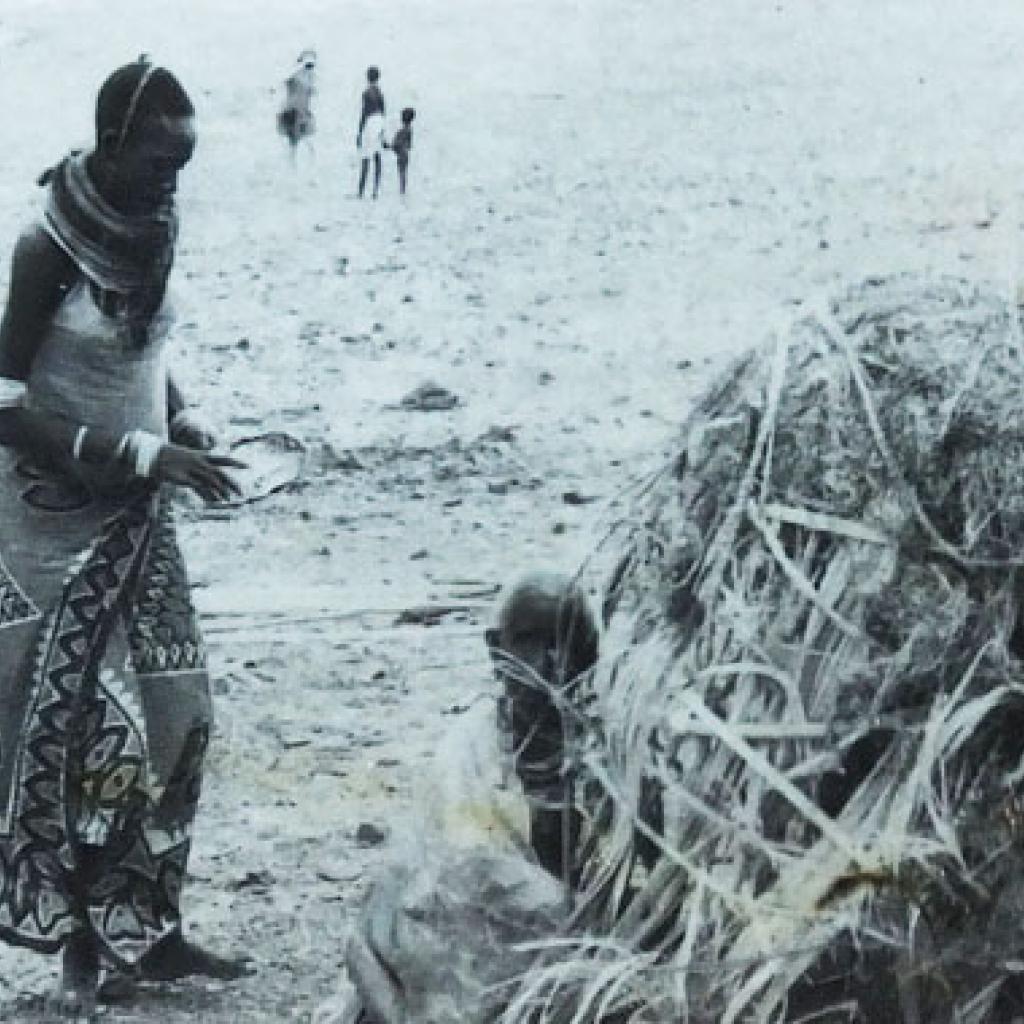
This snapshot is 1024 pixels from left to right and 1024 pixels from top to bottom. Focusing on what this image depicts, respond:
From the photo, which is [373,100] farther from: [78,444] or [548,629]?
[548,629]

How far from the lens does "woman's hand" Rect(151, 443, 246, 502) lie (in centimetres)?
306

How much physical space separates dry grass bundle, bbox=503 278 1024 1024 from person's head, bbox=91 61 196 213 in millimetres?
1069

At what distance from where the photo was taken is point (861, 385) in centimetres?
219

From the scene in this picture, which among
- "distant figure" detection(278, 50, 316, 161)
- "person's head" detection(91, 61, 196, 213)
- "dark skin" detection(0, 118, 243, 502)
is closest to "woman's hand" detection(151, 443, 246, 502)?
"dark skin" detection(0, 118, 243, 502)

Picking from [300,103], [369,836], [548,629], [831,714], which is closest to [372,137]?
[300,103]

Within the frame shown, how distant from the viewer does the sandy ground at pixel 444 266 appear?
3.63 metres

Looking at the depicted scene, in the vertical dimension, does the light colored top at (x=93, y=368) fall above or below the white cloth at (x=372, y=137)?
below

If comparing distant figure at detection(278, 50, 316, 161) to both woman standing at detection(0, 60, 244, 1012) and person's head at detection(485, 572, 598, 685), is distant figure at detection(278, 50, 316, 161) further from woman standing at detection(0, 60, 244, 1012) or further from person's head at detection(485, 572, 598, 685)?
person's head at detection(485, 572, 598, 685)

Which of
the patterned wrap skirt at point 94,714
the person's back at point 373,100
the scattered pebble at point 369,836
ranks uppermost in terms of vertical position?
the person's back at point 373,100

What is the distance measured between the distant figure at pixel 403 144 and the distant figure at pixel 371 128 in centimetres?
2

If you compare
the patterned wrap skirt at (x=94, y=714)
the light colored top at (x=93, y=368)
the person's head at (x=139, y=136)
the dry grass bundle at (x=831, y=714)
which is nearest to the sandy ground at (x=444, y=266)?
the patterned wrap skirt at (x=94, y=714)

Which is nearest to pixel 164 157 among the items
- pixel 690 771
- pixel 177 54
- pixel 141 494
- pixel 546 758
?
pixel 141 494

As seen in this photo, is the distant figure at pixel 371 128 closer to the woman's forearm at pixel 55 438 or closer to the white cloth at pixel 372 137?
the white cloth at pixel 372 137

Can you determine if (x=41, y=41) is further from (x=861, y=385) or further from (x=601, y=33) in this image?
(x=861, y=385)
